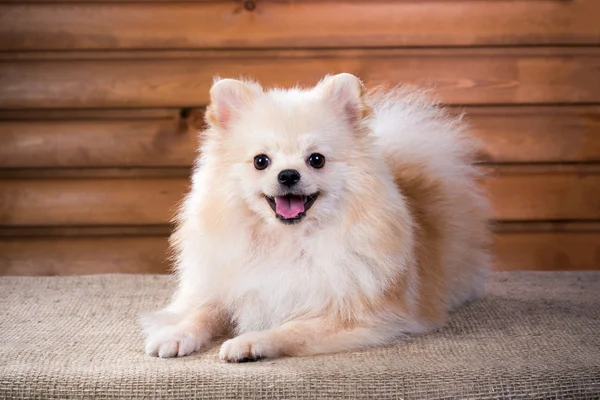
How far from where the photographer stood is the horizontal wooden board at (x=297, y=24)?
132 inches

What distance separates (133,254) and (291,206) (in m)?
1.63

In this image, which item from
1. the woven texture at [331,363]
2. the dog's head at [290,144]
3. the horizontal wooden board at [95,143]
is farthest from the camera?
the horizontal wooden board at [95,143]

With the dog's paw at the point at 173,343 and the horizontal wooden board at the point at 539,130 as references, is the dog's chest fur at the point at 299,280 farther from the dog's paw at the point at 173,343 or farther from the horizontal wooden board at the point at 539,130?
the horizontal wooden board at the point at 539,130

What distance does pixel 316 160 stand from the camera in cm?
210

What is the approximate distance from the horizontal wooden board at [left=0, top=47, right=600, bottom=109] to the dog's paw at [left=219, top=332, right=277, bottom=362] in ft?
5.31

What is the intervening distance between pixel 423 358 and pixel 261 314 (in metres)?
0.44

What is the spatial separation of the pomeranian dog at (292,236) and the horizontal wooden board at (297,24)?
1.17 metres

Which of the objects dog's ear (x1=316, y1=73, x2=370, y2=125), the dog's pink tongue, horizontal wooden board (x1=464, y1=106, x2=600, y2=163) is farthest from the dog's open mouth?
horizontal wooden board (x1=464, y1=106, x2=600, y2=163)

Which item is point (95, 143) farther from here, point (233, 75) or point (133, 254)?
point (233, 75)

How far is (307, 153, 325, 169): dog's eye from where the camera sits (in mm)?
2094

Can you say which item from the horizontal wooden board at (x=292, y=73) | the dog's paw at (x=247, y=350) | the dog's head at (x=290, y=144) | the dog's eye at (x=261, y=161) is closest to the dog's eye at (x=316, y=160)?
the dog's head at (x=290, y=144)

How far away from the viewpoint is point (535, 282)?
3.04 meters

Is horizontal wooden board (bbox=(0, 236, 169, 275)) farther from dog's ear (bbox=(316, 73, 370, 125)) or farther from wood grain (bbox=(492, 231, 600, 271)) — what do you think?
dog's ear (bbox=(316, 73, 370, 125))

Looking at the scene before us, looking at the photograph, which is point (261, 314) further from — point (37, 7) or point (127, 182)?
point (37, 7)
